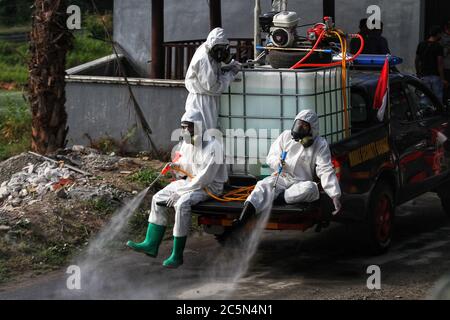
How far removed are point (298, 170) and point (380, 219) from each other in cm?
116

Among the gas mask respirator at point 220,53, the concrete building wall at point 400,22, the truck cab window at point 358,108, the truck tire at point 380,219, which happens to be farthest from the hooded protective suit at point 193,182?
the concrete building wall at point 400,22

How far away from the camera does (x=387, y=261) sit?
378 inches

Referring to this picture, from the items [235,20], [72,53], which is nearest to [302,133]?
[235,20]

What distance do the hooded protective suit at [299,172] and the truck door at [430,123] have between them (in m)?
2.05

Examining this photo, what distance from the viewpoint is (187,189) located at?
904 centimetres

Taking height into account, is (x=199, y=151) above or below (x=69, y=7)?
below

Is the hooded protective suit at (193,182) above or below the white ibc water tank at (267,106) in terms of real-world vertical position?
below

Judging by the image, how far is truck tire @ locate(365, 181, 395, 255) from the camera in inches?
376

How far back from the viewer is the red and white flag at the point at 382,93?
9.86m

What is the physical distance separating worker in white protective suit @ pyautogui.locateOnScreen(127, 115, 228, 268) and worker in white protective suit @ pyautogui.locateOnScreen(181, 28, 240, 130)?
323 millimetres

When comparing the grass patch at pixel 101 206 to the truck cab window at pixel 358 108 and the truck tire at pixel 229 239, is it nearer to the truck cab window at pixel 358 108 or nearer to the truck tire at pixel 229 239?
the truck tire at pixel 229 239
